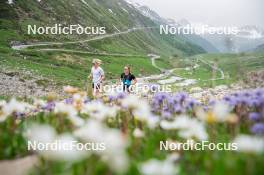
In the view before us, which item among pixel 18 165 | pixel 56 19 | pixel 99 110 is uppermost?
pixel 56 19

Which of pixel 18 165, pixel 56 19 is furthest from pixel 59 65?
pixel 18 165

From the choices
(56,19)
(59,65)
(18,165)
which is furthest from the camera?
(56,19)

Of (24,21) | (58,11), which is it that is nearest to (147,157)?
(24,21)

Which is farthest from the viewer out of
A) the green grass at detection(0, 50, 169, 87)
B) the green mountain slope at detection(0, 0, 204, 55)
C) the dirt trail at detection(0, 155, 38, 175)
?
the green mountain slope at detection(0, 0, 204, 55)

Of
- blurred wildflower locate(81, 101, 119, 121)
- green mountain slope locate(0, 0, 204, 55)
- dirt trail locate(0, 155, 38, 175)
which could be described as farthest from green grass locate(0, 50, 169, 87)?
blurred wildflower locate(81, 101, 119, 121)

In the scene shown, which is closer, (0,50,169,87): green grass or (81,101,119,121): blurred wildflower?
(81,101,119,121): blurred wildflower

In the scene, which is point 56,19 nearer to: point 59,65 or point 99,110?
point 59,65

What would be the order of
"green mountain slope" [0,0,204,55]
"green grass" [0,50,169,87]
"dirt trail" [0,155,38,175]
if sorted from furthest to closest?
"green mountain slope" [0,0,204,55] → "green grass" [0,50,169,87] → "dirt trail" [0,155,38,175]

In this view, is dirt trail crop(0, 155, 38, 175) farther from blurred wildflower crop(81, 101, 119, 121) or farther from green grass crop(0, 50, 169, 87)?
green grass crop(0, 50, 169, 87)

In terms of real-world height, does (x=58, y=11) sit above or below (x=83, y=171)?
above

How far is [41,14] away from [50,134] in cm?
13303

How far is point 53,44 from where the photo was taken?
110 metres

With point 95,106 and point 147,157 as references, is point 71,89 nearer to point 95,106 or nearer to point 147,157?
point 95,106

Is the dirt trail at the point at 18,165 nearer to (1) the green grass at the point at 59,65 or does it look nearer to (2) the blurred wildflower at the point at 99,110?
(2) the blurred wildflower at the point at 99,110
